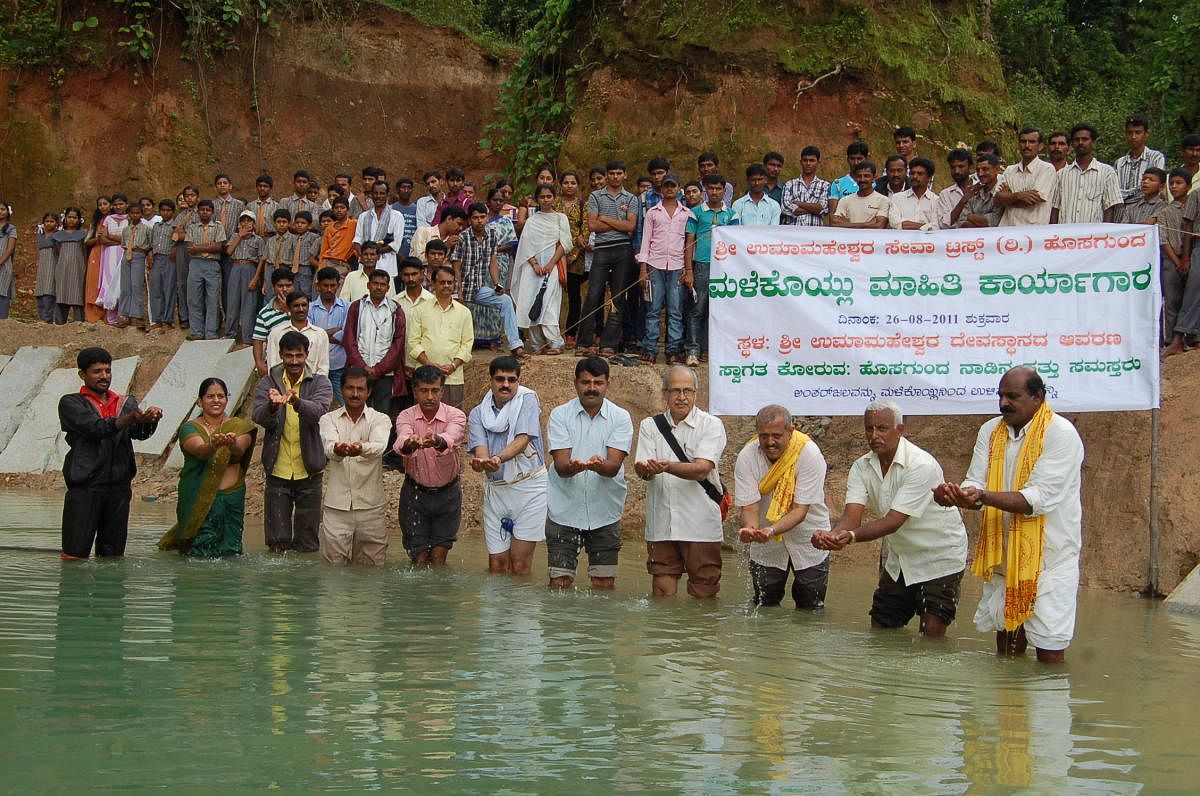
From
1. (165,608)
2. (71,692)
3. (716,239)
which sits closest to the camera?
(71,692)

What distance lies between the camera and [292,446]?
34.6ft

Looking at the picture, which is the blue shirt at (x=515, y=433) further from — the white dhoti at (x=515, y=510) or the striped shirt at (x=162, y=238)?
the striped shirt at (x=162, y=238)

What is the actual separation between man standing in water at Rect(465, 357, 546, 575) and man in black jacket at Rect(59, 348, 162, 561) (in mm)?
2336

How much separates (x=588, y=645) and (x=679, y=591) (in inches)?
90.5

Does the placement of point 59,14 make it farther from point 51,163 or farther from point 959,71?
point 959,71

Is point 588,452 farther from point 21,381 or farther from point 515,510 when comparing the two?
point 21,381

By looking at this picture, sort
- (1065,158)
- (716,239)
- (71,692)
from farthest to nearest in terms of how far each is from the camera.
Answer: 1. (1065,158)
2. (716,239)
3. (71,692)

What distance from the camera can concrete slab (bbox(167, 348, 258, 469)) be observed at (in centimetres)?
1509

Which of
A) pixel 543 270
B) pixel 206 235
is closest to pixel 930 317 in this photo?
pixel 543 270

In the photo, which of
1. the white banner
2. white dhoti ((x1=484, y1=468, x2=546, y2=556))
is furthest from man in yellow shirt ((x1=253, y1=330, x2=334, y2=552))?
the white banner

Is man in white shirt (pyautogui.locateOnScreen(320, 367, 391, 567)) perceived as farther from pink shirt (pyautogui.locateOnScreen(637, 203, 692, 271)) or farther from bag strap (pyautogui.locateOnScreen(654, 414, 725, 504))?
pink shirt (pyautogui.locateOnScreen(637, 203, 692, 271))

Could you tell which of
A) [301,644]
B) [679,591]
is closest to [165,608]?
[301,644]

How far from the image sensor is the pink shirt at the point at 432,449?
1009 centimetres

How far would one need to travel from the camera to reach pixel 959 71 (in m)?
17.2
